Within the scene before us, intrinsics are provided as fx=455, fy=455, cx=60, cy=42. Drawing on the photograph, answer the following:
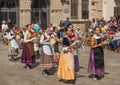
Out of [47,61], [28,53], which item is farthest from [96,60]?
[28,53]

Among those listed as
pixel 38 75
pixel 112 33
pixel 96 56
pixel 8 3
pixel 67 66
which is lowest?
pixel 38 75

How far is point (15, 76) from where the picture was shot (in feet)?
53.0

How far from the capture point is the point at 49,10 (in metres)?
33.7

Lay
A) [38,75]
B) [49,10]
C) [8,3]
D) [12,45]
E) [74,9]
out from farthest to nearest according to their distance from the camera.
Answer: [74,9]
[49,10]
[8,3]
[12,45]
[38,75]

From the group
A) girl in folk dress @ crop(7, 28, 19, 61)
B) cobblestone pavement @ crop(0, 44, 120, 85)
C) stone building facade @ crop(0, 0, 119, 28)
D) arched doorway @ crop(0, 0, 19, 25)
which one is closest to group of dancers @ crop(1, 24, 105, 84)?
cobblestone pavement @ crop(0, 44, 120, 85)

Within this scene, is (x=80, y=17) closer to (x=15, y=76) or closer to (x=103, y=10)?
(x=103, y=10)

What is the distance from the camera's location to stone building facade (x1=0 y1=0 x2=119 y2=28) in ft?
108

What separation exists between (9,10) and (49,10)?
2964mm

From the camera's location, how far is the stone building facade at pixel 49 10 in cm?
3288

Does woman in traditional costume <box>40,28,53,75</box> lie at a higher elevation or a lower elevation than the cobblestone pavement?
higher

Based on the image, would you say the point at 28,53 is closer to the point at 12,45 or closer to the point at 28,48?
the point at 28,48

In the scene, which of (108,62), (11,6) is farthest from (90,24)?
(108,62)

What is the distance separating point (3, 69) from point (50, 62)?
2.87 meters

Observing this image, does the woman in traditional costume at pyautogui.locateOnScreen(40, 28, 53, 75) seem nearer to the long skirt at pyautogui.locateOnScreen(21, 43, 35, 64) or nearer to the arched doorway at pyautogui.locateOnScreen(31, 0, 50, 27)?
the long skirt at pyautogui.locateOnScreen(21, 43, 35, 64)
